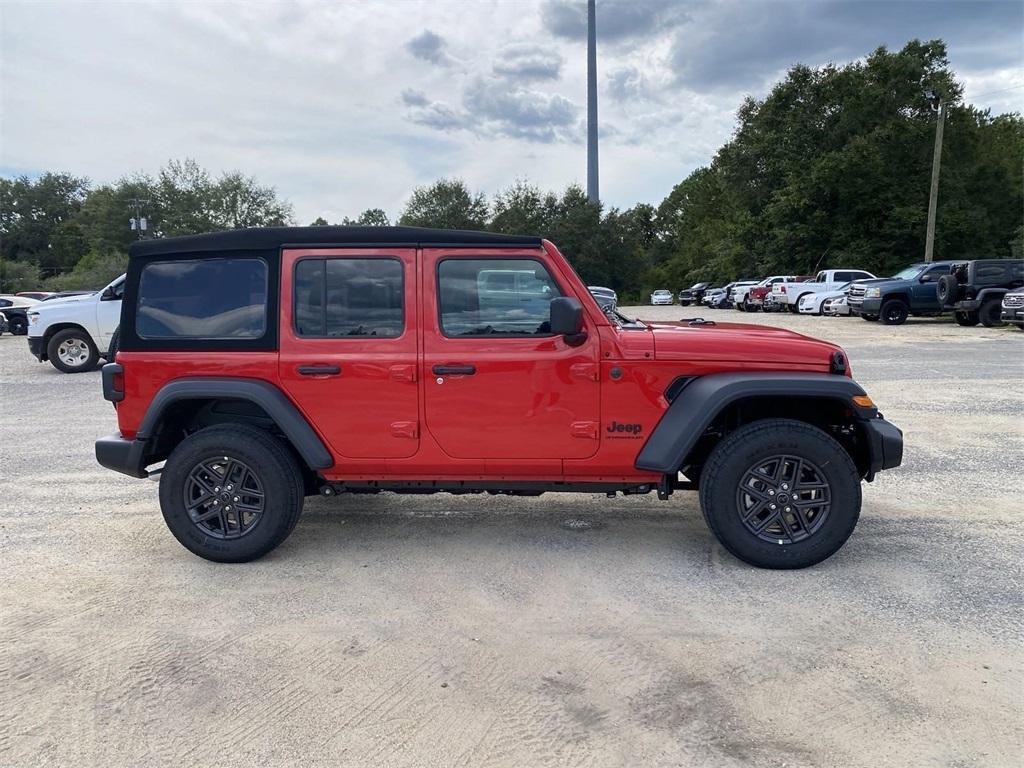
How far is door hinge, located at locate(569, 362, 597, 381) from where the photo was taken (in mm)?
3967

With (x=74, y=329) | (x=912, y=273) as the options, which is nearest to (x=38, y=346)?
(x=74, y=329)

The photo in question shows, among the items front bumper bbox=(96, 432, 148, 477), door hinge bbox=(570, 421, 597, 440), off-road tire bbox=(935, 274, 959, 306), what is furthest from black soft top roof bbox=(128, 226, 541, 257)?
off-road tire bbox=(935, 274, 959, 306)

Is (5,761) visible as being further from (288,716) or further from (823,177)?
(823,177)

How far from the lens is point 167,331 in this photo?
418 cm

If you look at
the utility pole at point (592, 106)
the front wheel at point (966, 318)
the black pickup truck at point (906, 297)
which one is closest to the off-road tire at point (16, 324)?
the black pickup truck at point (906, 297)

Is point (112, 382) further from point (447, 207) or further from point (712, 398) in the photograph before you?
point (447, 207)

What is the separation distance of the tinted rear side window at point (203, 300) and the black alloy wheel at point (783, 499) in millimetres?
2875

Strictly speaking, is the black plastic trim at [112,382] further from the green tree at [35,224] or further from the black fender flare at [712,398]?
the green tree at [35,224]

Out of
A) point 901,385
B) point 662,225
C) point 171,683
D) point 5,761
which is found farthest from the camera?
point 662,225

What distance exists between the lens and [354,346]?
160 inches

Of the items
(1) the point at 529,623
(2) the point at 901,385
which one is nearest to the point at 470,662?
(1) the point at 529,623

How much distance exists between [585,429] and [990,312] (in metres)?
19.9

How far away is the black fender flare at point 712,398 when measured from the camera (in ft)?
12.6

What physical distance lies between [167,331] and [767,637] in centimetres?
359
